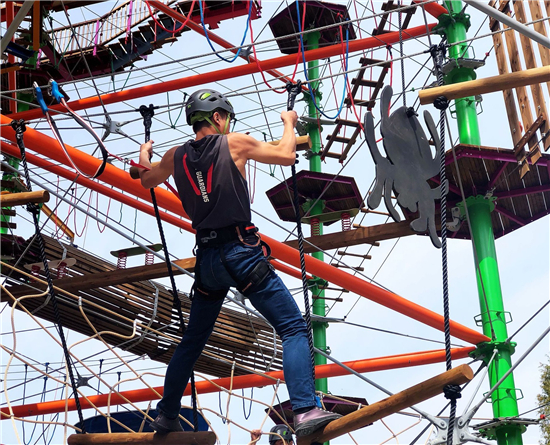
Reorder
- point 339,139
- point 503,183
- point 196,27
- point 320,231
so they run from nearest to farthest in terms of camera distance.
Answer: point 503,183 → point 196,27 → point 320,231 → point 339,139

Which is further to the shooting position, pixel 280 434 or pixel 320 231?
pixel 320 231

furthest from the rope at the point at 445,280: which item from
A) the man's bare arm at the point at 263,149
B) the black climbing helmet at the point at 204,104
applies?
the black climbing helmet at the point at 204,104

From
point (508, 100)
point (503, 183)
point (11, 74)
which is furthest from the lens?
point (11, 74)

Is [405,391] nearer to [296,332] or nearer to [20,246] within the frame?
[296,332]

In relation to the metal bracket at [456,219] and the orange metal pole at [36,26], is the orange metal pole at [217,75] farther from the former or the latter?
the metal bracket at [456,219]

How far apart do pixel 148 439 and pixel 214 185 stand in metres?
1.49

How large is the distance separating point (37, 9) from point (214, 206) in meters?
7.17

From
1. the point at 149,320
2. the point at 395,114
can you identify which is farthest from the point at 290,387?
the point at 149,320

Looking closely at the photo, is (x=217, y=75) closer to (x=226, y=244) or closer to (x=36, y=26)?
(x=36, y=26)

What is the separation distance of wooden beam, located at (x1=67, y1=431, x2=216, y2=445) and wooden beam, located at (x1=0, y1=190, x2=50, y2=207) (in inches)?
53.9

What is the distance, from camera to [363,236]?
32.7 feet

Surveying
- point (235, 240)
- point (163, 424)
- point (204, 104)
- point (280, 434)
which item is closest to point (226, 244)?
point (235, 240)

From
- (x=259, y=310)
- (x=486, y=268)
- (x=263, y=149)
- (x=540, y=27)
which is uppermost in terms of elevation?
(x=540, y=27)

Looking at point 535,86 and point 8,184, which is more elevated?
point 535,86
